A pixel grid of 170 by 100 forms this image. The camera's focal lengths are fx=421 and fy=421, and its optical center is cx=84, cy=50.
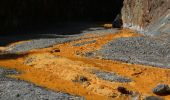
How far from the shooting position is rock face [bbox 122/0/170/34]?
58281mm

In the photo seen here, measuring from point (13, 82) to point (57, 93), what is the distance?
468 cm

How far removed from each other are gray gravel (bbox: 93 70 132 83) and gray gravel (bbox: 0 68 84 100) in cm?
595

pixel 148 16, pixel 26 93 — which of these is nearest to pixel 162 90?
pixel 26 93

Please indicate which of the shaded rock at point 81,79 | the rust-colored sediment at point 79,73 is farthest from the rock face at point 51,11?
the shaded rock at point 81,79

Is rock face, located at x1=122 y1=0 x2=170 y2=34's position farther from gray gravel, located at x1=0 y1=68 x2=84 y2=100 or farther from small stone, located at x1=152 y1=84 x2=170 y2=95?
gray gravel, located at x1=0 y1=68 x2=84 y2=100

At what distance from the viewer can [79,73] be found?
3841 centimetres

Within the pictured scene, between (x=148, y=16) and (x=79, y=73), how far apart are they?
103 feet

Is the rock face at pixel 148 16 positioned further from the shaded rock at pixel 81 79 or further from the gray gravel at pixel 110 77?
the shaded rock at pixel 81 79

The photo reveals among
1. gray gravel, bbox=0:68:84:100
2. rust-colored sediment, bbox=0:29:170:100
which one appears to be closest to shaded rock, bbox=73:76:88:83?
rust-colored sediment, bbox=0:29:170:100

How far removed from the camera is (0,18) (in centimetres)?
7538

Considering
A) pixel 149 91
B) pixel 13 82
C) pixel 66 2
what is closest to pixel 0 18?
pixel 66 2

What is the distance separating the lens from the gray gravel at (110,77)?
3672cm

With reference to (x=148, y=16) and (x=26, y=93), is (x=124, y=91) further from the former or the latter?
(x=148, y=16)

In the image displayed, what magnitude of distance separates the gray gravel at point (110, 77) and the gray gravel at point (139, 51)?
6294 millimetres
